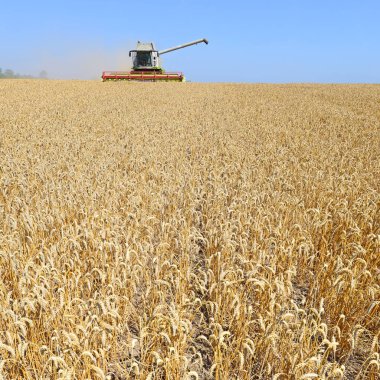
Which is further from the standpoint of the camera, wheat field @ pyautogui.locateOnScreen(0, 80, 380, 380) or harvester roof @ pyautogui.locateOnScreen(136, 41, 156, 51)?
harvester roof @ pyautogui.locateOnScreen(136, 41, 156, 51)

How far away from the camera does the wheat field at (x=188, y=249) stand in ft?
7.65

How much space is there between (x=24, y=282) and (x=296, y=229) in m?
3.05

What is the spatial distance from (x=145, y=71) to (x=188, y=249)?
30124 millimetres

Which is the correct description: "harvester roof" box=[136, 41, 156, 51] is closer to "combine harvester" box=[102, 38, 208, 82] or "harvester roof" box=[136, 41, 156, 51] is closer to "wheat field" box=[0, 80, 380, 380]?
"combine harvester" box=[102, 38, 208, 82]

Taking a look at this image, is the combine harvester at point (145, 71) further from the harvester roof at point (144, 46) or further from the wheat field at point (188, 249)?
the wheat field at point (188, 249)

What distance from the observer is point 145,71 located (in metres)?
31.1

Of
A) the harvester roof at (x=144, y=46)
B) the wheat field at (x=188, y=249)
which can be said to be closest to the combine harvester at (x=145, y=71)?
the harvester roof at (x=144, y=46)

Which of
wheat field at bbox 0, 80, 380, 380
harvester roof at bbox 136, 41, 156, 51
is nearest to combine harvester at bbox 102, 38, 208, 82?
harvester roof at bbox 136, 41, 156, 51

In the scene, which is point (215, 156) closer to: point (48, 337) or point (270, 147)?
point (270, 147)

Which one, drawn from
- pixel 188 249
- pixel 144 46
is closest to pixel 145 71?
pixel 144 46

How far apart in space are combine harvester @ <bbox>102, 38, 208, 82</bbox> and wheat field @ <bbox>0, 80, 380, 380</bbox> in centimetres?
1892

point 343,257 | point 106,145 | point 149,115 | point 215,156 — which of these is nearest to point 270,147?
point 215,156

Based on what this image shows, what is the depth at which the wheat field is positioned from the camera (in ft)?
7.65

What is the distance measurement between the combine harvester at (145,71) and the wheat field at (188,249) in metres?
18.9
